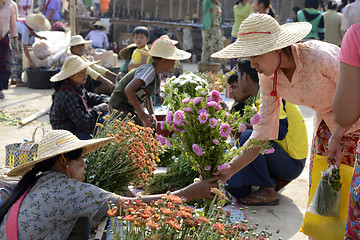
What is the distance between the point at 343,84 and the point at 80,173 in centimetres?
131

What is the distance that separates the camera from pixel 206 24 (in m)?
11.5

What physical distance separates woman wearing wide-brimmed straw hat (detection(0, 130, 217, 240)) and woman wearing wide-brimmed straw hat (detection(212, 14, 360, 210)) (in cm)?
73

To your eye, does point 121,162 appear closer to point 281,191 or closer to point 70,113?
point 70,113

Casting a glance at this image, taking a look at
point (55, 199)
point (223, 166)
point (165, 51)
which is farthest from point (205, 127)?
point (165, 51)

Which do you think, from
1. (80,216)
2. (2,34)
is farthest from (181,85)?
(2,34)

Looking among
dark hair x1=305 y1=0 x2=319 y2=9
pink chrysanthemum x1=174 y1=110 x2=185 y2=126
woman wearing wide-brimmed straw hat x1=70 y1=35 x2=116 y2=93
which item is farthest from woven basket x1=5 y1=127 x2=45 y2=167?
dark hair x1=305 y1=0 x2=319 y2=9

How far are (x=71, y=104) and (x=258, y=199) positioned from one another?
1.83 meters

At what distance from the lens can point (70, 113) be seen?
4.10 m

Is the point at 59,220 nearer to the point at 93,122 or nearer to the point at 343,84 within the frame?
the point at 343,84

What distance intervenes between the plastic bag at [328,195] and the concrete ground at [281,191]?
0.32m

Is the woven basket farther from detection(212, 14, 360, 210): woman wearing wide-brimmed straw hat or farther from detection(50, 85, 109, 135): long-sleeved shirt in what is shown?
detection(212, 14, 360, 210): woman wearing wide-brimmed straw hat

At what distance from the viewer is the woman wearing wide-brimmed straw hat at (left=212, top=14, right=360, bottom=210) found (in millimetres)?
2258

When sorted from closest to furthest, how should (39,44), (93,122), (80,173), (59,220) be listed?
(59,220), (80,173), (93,122), (39,44)

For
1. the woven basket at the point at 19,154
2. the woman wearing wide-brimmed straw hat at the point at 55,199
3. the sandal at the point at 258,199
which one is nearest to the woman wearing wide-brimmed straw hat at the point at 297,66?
the woman wearing wide-brimmed straw hat at the point at 55,199
